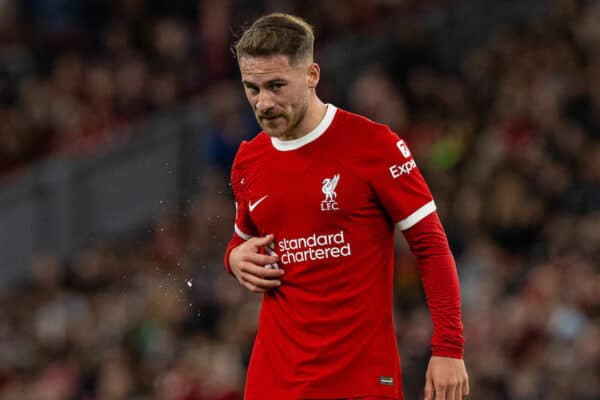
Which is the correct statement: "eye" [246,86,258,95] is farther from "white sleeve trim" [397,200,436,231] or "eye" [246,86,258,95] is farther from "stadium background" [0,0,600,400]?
"stadium background" [0,0,600,400]

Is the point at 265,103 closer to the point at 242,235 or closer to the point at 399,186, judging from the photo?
the point at 399,186

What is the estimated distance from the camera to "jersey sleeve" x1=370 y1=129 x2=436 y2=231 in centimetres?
484

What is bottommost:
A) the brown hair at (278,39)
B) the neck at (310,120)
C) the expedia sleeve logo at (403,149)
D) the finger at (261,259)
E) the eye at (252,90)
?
the finger at (261,259)

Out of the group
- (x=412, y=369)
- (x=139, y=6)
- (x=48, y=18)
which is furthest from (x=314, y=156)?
(x=48, y=18)

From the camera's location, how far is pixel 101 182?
52.7ft

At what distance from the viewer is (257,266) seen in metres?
5.09

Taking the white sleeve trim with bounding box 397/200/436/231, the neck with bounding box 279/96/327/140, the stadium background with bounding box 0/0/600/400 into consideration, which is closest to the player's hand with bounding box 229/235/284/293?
the neck with bounding box 279/96/327/140

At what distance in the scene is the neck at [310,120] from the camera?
496 centimetres

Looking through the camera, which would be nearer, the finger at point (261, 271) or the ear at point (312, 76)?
the ear at point (312, 76)

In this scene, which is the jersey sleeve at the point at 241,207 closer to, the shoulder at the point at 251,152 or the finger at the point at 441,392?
the shoulder at the point at 251,152

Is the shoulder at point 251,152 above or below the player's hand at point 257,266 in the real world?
above

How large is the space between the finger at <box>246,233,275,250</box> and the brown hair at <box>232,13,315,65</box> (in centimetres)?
70

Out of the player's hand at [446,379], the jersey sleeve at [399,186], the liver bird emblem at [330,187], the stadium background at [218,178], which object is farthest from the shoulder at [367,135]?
the stadium background at [218,178]

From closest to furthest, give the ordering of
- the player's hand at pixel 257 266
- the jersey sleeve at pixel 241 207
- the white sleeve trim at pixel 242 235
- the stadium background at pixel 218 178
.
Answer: the player's hand at pixel 257 266 → the jersey sleeve at pixel 241 207 → the white sleeve trim at pixel 242 235 → the stadium background at pixel 218 178
